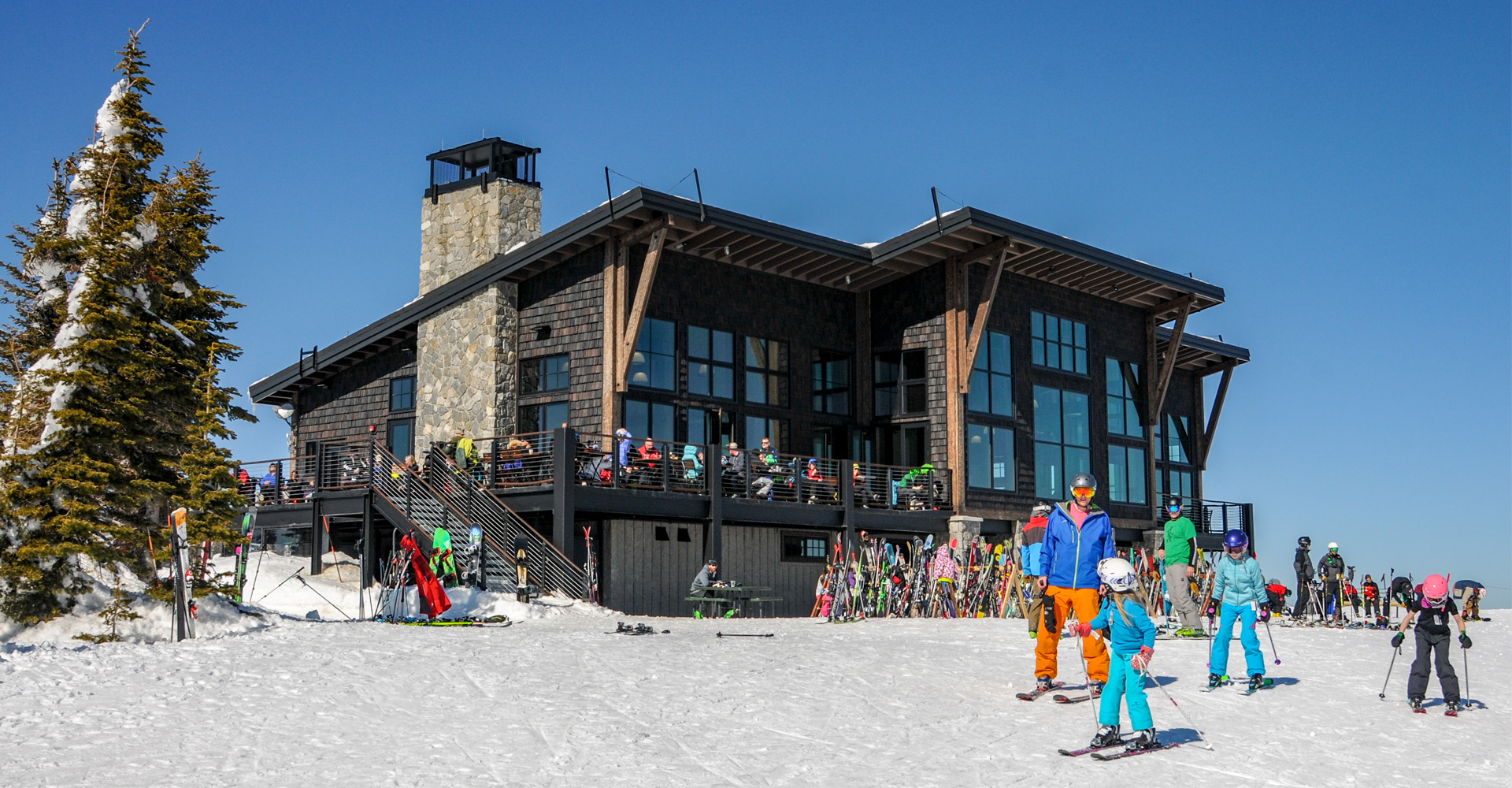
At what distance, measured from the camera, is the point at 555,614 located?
18234 mm

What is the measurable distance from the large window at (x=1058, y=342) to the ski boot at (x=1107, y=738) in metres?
19.4

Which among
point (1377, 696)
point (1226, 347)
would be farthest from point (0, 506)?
point (1226, 347)

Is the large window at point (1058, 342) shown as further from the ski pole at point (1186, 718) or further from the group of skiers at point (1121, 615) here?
the ski pole at point (1186, 718)

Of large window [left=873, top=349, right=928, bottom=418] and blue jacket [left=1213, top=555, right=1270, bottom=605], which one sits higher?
large window [left=873, top=349, right=928, bottom=418]

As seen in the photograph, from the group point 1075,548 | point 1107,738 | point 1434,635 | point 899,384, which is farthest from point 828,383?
point 1107,738

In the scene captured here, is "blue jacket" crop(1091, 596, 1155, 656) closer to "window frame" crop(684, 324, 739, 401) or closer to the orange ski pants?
the orange ski pants

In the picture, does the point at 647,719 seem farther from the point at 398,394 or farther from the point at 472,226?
the point at 398,394

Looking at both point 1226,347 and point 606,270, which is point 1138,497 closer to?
point 1226,347

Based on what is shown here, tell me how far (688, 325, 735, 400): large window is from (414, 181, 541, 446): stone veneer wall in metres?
3.18

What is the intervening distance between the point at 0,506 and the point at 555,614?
22.9ft

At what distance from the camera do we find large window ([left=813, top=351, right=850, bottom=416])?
88.5 ft

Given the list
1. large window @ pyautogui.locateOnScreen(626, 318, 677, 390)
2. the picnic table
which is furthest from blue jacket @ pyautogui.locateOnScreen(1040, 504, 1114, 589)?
large window @ pyautogui.locateOnScreen(626, 318, 677, 390)

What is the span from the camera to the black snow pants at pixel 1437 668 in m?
11.0

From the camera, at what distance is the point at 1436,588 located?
10.9 meters
